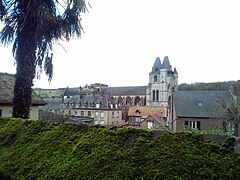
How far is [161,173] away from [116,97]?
9035 cm

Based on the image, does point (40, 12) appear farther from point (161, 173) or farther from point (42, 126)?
point (161, 173)

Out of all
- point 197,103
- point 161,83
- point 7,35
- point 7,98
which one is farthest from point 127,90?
point 7,35

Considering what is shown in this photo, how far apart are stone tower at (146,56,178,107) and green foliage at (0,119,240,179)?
235 ft

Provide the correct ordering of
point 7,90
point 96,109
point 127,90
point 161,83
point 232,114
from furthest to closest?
1. point 127,90
2. point 161,83
3. point 96,109
4. point 232,114
5. point 7,90

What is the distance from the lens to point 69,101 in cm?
5862

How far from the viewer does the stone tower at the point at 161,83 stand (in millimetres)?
73875

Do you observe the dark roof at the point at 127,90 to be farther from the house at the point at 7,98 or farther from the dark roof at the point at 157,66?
the house at the point at 7,98

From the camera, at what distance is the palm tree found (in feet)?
21.9

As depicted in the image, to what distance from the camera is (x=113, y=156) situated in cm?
→ 232

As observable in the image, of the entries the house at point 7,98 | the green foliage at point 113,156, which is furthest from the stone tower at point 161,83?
the green foliage at point 113,156

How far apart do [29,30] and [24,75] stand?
1.45m

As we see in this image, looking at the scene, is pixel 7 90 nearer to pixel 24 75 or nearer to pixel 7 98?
pixel 7 98

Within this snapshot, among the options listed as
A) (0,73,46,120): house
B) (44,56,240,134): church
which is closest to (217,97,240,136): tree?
(44,56,240,134): church

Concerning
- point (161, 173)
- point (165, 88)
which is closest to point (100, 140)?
point (161, 173)
